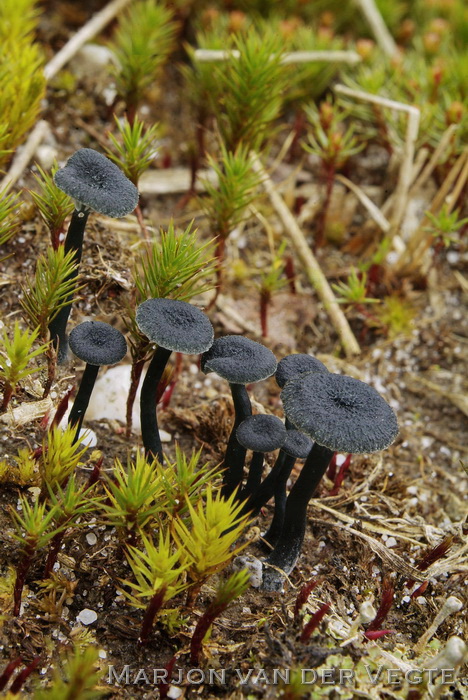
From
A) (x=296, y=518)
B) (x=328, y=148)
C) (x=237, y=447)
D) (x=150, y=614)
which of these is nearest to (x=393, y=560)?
(x=296, y=518)

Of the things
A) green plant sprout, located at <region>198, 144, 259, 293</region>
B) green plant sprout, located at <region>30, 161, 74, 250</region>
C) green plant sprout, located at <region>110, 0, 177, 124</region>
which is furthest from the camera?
green plant sprout, located at <region>110, 0, 177, 124</region>

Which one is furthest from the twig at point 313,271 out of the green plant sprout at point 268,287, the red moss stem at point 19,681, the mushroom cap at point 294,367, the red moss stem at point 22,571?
the red moss stem at point 19,681

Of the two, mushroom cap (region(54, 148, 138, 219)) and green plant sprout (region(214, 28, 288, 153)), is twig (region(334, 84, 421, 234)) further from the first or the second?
mushroom cap (region(54, 148, 138, 219))

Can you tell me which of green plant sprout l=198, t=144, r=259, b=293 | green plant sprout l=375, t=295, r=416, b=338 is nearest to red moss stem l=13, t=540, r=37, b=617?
green plant sprout l=198, t=144, r=259, b=293

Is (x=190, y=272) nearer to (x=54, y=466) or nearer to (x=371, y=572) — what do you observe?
(x=54, y=466)

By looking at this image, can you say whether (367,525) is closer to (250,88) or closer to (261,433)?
(261,433)
